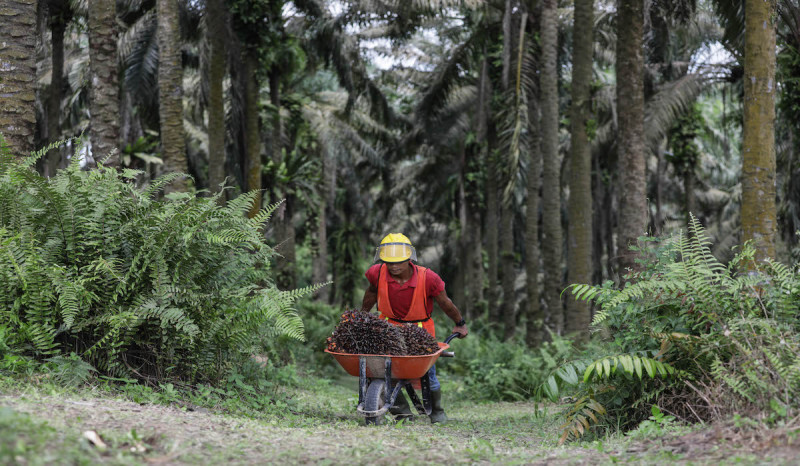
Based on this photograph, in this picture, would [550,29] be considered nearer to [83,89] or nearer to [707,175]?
[83,89]

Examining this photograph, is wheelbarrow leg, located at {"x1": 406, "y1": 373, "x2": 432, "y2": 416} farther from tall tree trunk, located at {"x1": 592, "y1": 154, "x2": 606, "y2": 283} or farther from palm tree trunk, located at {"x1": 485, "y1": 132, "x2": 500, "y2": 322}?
tall tree trunk, located at {"x1": 592, "y1": 154, "x2": 606, "y2": 283}

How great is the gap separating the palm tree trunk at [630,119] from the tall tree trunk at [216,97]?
8.04 m

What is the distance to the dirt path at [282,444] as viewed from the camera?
158 inches

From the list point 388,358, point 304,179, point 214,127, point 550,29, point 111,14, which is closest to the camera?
point 388,358

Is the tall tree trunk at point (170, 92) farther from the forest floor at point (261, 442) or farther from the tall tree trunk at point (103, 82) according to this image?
the forest floor at point (261, 442)

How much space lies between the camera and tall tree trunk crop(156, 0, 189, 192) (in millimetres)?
11000

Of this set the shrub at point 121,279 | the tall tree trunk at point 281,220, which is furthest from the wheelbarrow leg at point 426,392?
the tall tree trunk at point 281,220

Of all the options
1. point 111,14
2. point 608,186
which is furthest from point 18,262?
point 608,186

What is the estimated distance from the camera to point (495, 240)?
1024 inches

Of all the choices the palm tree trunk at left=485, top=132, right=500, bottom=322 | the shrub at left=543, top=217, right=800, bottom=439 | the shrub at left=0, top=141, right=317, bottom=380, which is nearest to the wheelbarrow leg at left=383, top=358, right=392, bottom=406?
the shrub at left=0, top=141, right=317, bottom=380

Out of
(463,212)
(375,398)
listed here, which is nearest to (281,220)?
(463,212)

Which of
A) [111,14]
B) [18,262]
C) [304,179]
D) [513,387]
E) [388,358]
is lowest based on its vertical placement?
[513,387]

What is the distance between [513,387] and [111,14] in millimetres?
9005

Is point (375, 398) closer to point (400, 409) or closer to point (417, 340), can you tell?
point (417, 340)
